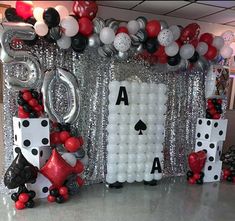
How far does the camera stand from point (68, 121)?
10.3 feet

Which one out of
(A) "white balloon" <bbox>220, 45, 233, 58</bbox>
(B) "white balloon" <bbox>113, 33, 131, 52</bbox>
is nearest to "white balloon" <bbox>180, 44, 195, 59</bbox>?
(A) "white balloon" <bbox>220, 45, 233, 58</bbox>

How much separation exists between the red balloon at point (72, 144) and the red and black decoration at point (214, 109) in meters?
2.05

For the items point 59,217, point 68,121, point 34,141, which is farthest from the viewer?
point 68,121

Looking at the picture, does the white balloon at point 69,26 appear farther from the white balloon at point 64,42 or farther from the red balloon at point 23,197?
Result: the red balloon at point 23,197

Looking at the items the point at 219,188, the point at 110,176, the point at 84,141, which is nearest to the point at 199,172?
the point at 219,188

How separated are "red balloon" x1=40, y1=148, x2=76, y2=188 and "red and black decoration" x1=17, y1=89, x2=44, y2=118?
19.9 inches

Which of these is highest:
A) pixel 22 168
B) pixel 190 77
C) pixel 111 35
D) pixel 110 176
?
pixel 111 35

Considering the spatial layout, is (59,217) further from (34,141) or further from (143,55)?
(143,55)

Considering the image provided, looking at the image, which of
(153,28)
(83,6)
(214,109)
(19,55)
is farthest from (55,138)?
(214,109)

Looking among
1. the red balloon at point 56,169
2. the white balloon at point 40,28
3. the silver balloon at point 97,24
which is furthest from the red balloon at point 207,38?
the red balloon at point 56,169

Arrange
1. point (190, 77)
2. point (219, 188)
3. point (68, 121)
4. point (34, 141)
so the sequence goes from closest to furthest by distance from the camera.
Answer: point (34, 141) < point (68, 121) < point (219, 188) < point (190, 77)

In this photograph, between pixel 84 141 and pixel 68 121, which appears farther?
pixel 84 141

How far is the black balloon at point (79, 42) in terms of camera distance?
2922 millimetres

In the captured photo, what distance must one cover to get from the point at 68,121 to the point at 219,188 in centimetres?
239
